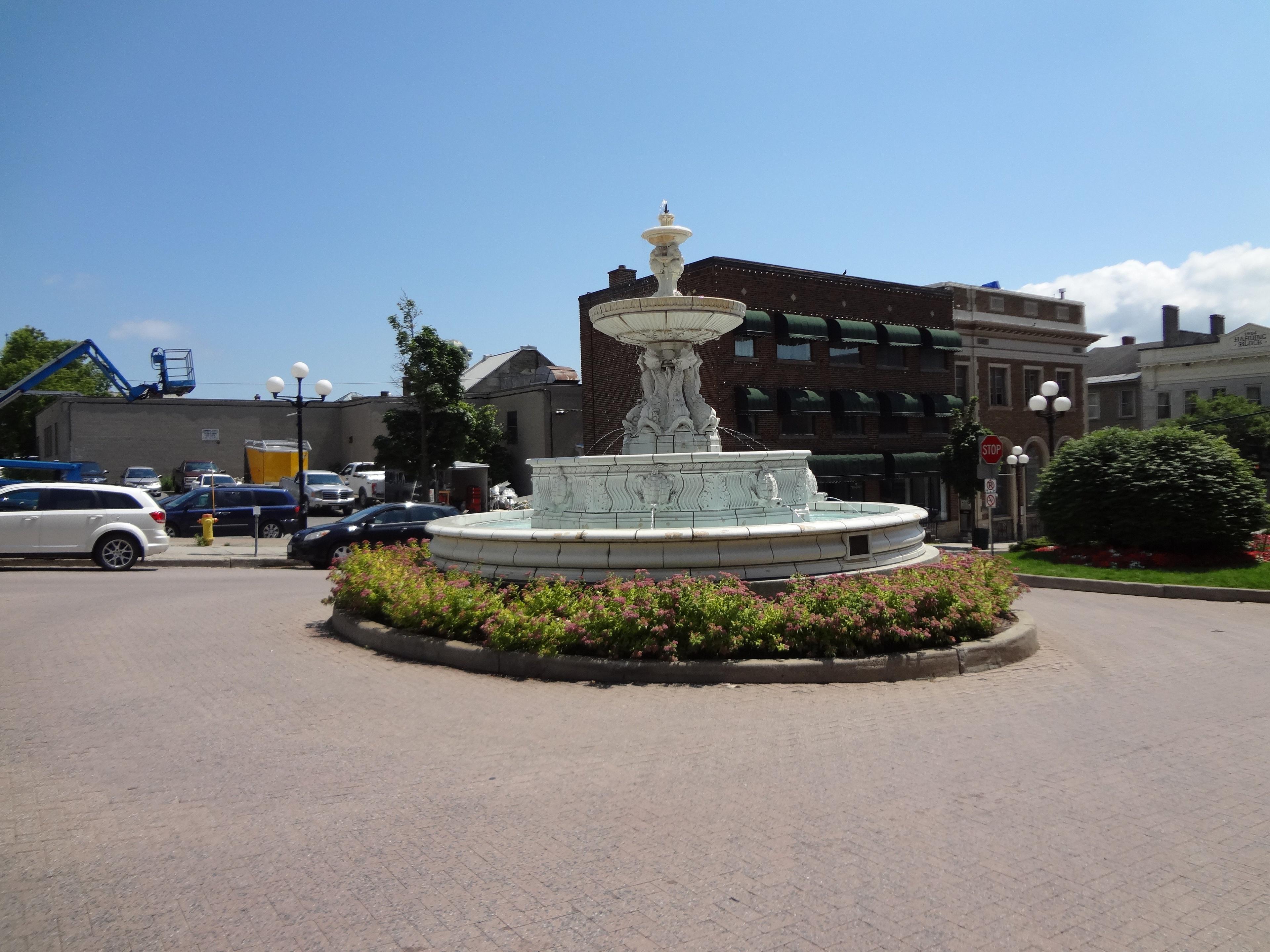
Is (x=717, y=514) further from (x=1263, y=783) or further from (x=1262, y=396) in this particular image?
(x=1262, y=396)

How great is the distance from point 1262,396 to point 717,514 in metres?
48.6

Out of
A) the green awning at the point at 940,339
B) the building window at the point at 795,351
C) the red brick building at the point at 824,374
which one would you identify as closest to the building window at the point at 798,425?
the red brick building at the point at 824,374

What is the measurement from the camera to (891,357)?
Result: 37.7 meters

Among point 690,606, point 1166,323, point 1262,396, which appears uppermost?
point 1166,323

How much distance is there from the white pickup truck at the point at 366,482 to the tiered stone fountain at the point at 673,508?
26.7 metres

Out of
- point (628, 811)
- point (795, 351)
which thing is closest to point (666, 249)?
point (628, 811)

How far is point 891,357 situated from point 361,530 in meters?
24.6

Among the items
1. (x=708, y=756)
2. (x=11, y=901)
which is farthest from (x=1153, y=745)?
(x=11, y=901)

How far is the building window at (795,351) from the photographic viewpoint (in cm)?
3362

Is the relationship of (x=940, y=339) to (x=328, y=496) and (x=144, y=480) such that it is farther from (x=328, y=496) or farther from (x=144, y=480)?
(x=144, y=480)

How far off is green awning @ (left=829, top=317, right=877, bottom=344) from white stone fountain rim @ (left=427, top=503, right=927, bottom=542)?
24345 mm

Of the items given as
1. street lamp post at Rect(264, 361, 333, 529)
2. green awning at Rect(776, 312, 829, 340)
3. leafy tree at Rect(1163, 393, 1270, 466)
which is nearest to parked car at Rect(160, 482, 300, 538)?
street lamp post at Rect(264, 361, 333, 529)

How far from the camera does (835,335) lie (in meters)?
34.3

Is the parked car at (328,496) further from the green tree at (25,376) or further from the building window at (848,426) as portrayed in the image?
the green tree at (25,376)
